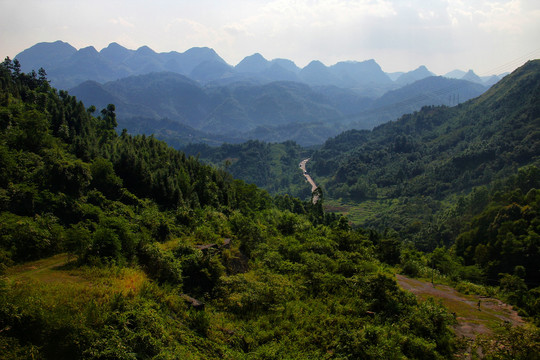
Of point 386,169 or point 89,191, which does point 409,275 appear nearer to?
point 89,191

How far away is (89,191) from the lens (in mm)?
24422

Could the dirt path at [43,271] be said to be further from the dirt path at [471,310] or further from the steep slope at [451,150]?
the steep slope at [451,150]

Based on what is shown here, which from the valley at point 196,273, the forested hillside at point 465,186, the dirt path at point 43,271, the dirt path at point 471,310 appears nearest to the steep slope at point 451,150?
the forested hillside at point 465,186

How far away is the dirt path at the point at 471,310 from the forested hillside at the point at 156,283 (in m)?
2.05

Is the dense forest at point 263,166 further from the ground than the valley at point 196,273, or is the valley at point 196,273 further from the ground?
the valley at point 196,273

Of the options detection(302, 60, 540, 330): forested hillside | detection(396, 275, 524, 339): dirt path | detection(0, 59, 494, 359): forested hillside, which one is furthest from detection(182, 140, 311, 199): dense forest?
detection(0, 59, 494, 359): forested hillside

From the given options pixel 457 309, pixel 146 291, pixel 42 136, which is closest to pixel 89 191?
pixel 42 136

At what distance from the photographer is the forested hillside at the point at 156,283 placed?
9.59m

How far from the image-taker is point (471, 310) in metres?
19.6

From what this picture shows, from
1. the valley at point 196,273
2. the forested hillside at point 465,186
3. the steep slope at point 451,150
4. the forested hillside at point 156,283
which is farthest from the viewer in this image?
the steep slope at point 451,150

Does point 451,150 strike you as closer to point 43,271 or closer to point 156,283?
point 156,283

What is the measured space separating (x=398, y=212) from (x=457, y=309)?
90583 millimetres

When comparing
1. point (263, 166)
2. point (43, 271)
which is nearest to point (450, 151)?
point (263, 166)

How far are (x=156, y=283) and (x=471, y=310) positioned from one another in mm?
18828
